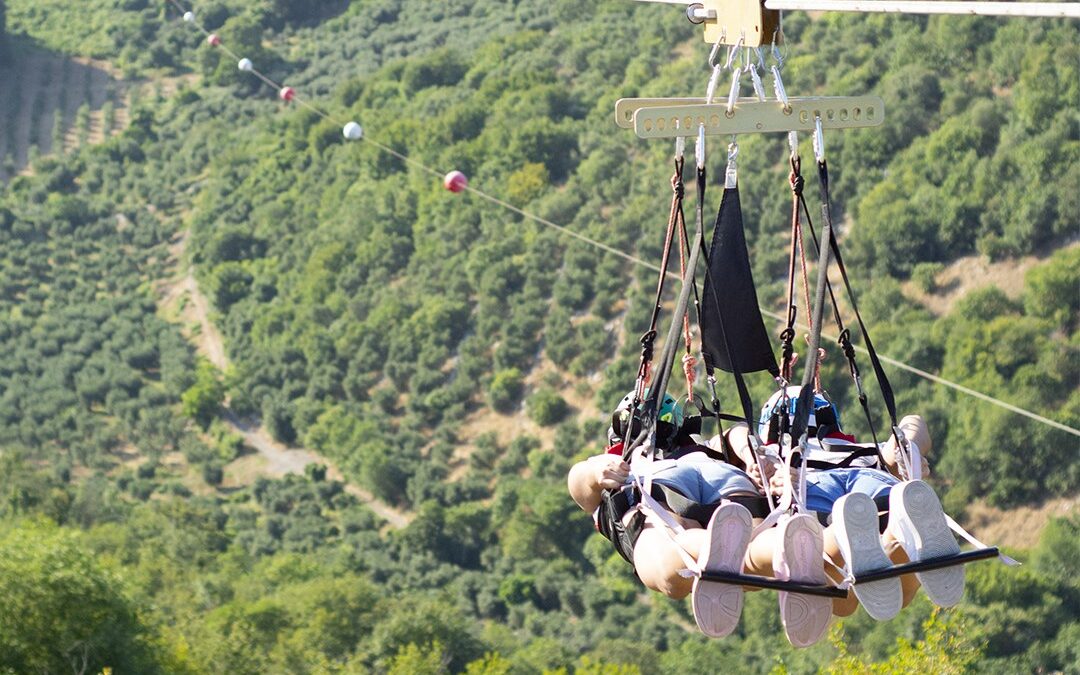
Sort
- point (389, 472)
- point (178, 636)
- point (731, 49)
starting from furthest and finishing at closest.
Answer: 1. point (389, 472)
2. point (178, 636)
3. point (731, 49)

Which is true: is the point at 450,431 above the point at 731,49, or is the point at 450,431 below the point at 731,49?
below

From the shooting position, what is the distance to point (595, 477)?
611 cm

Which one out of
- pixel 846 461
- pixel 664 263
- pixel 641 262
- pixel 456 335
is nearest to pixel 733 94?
pixel 664 263

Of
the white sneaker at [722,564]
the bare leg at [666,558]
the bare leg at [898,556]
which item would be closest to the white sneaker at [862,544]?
the bare leg at [898,556]

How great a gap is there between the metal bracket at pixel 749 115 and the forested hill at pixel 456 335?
8275 mm

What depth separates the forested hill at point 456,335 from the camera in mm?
21016

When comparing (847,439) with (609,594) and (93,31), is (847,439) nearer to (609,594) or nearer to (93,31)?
(609,594)

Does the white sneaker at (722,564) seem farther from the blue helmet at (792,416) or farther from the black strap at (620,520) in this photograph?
the blue helmet at (792,416)

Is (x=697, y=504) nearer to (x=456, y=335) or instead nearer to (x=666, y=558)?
(x=666, y=558)

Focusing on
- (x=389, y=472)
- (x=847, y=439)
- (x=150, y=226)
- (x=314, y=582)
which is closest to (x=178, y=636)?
(x=314, y=582)

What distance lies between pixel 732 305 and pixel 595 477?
2.81 ft

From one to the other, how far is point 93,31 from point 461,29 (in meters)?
11.9

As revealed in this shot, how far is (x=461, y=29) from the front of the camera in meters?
40.2

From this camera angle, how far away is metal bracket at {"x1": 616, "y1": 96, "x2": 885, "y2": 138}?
18.8ft
